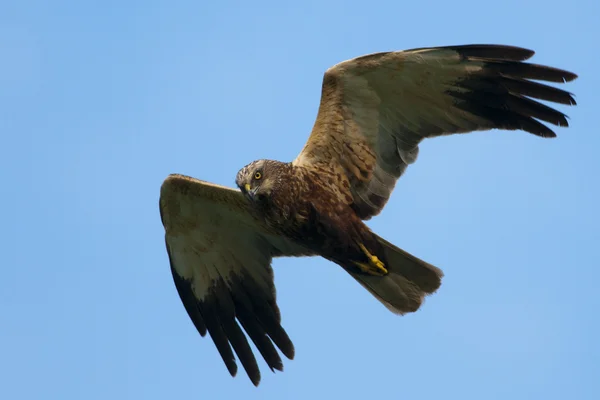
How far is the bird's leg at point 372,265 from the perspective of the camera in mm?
14336

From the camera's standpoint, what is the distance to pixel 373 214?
15.1 m

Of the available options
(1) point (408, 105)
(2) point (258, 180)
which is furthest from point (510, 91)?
(2) point (258, 180)

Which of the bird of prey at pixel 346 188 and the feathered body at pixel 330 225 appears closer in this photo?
the feathered body at pixel 330 225

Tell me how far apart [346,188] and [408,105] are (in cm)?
127

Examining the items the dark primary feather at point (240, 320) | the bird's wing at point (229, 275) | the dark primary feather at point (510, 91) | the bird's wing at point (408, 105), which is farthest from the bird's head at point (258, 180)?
the dark primary feather at point (510, 91)

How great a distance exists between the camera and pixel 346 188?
14953mm

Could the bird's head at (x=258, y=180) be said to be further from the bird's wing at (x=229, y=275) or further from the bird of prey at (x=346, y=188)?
the bird's wing at (x=229, y=275)

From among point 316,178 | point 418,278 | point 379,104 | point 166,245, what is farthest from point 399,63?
point 166,245

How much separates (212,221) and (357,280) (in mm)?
2008

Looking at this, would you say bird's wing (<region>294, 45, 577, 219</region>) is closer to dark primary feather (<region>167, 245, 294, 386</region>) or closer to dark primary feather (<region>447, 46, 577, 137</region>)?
dark primary feather (<region>447, 46, 577, 137</region>)

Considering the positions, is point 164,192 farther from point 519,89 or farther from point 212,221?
point 519,89

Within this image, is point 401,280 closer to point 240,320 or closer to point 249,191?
point 249,191

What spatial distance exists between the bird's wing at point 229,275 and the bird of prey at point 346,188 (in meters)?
0.01

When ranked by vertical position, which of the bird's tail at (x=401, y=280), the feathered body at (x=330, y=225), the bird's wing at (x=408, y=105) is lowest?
the bird's tail at (x=401, y=280)
